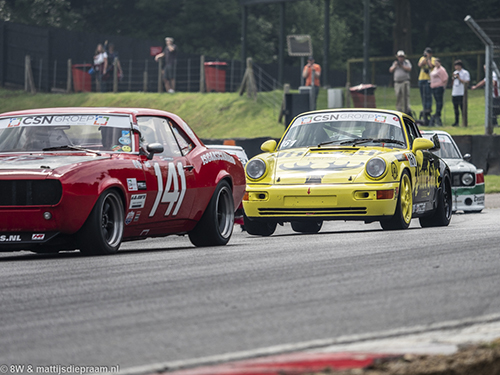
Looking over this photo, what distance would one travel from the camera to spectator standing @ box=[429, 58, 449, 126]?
23.8 m

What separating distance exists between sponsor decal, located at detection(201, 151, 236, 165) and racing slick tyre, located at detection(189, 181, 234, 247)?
0.83 ft

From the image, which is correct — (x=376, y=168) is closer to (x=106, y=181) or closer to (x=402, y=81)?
(x=106, y=181)

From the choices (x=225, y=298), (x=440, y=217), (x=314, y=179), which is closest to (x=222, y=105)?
(x=440, y=217)

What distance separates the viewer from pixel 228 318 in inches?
190

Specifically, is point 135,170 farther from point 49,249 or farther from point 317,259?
point 317,259

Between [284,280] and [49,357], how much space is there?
2358mm

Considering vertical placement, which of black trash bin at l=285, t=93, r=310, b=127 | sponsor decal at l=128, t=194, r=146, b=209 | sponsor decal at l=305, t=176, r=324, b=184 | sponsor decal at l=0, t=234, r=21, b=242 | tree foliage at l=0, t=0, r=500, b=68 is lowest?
sponsor decal at l=0, t=234, r=21, b=242

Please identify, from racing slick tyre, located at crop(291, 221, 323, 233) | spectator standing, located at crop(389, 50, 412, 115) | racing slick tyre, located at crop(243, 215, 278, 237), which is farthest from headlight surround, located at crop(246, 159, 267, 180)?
spectator standing, located at crop(389, 50, 412, 115)

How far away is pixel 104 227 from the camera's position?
782cm

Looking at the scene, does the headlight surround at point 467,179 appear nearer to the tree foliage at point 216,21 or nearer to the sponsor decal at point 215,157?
the sponsor decal at point 215,157

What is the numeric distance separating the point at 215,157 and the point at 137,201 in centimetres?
165

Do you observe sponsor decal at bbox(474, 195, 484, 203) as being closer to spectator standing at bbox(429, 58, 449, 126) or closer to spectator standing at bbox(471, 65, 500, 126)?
spectator standing at bbox(471, 65, 500, 126)

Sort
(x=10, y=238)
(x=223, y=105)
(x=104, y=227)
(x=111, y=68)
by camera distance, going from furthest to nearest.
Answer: (x=111, y=68) < (x=223, y=105) < (x=104, y=227) < (x=10, y=238)

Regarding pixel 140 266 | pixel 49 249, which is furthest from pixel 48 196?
pixel 140 266
